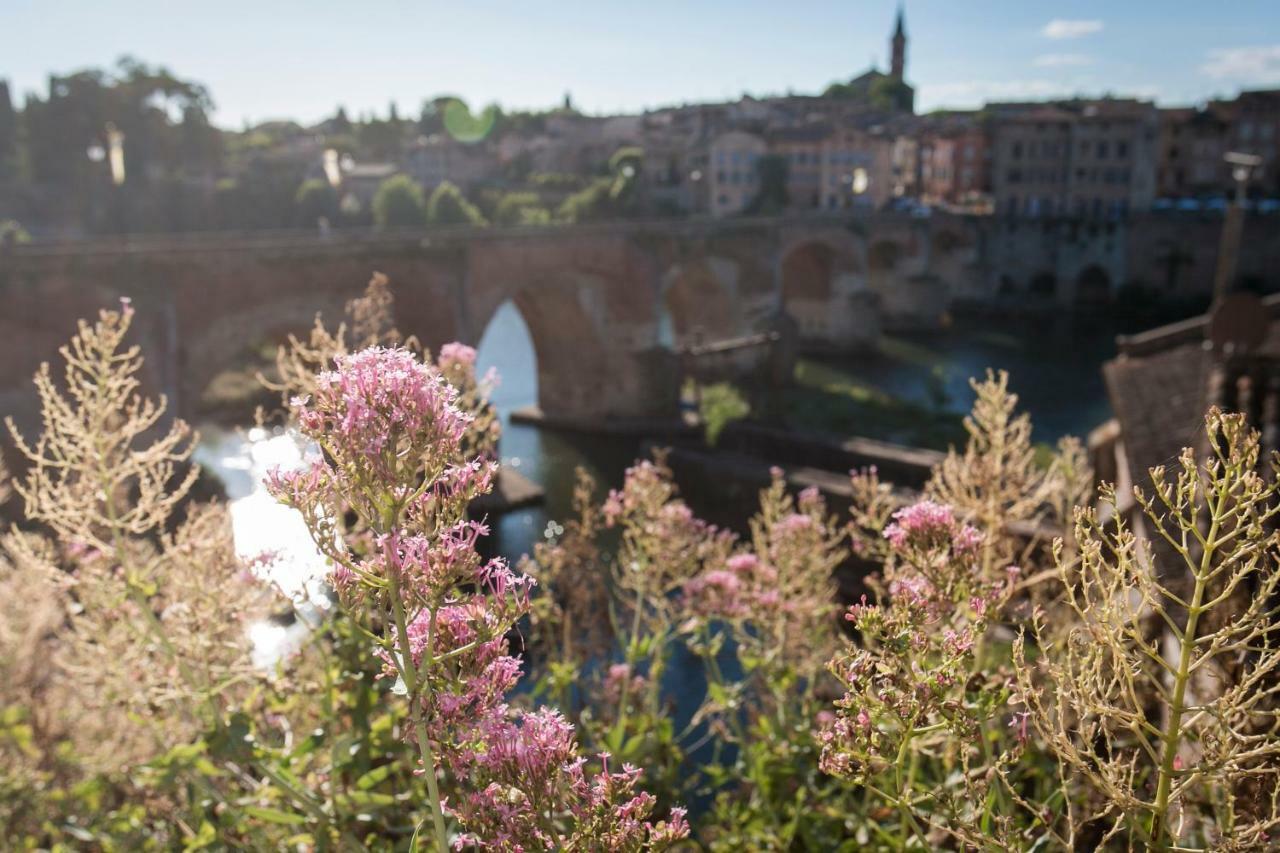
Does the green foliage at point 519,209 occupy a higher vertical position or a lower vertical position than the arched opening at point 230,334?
higher

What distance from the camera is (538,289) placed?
2859cm

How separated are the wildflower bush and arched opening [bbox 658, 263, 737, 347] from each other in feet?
93.1

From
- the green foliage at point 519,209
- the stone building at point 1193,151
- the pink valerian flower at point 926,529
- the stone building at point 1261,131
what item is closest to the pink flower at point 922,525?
the pink valerian flower at point 926,529

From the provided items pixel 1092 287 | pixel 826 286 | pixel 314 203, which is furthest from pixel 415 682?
pixel 1092 287

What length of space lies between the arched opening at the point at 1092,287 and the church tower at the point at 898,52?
38398mm

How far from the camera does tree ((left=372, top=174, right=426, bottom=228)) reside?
4084 centimetres

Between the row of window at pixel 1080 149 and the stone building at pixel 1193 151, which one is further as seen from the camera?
the stone building at pixel 1193 151

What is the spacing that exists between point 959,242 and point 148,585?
161 ft

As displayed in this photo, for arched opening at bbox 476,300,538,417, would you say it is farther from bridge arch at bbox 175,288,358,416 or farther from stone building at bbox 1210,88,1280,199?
stone building at bbox 1210,88,1280,199

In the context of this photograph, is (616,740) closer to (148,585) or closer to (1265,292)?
(148,585)

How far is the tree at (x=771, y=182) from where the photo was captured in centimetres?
4909

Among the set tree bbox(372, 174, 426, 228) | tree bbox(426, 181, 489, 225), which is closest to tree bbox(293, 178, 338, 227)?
tree bbox(372, 174, 426, 228)

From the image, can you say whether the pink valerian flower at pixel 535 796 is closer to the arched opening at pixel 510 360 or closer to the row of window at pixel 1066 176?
the arched opening at pixel 510 360

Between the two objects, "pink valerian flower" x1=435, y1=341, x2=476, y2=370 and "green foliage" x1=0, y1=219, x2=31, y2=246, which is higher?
"pink valerian flower" x1=435, y1=341, x2=476, y2=370
